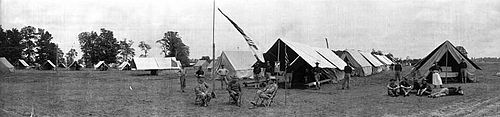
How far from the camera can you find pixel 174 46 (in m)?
88.4

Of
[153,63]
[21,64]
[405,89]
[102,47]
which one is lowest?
[405,89]

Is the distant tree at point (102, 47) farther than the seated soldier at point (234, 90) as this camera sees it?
Yes

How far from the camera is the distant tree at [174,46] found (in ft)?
284

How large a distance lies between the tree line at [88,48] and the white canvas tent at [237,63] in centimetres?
3060

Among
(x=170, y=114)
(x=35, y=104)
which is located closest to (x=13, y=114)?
(x=35, y=104)

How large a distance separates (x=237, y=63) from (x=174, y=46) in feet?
205

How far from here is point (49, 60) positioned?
215 ft

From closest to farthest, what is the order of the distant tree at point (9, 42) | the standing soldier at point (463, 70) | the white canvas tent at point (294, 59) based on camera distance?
the distant tree at point (9, 42), the white canvas tent at point (294, 59), the standing soldier at point (463, 70)

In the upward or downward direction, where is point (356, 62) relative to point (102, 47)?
downward

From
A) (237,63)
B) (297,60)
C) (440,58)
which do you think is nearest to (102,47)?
(237,63)

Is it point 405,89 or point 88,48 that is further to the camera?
point 88,48

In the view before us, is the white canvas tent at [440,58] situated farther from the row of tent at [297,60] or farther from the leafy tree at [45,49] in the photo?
the leafy tree at [45,49]

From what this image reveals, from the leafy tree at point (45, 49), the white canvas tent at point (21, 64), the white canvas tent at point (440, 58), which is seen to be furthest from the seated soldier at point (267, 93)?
the leafy tree at point (45, 49)

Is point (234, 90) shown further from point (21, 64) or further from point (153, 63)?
→ point (21, 64)
